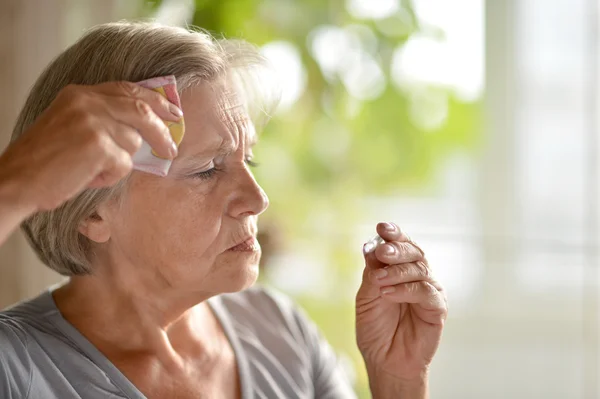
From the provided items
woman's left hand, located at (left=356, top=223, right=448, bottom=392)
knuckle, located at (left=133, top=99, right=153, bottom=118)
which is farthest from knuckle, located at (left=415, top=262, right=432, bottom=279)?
knuckle, located at (left=133, top=99, right=153, bottom=118)

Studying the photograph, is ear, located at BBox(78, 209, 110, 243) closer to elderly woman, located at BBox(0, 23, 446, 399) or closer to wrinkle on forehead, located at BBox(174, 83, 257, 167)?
elderly woman, located at BBox(0, 23, 446, 399)

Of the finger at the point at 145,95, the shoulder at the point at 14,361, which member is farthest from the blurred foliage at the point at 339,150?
the finger at the point at 145,95

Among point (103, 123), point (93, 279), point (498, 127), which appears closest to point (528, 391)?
point (498, 127)

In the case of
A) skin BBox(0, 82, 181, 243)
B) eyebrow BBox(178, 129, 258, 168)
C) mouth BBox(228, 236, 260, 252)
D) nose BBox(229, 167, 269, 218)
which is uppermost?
skin BBox(0, 82, 181, 243)

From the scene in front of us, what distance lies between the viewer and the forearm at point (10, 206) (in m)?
0.96

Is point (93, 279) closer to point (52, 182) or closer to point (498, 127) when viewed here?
point (52, 182)

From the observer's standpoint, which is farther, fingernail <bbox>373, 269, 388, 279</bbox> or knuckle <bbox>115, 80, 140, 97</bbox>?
fingernail <bbox>373, 269, 388, 279</bbox>

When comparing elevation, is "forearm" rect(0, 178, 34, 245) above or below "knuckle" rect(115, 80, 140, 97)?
below

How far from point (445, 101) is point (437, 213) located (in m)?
0.54

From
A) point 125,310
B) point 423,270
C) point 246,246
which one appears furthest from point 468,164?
point 125,310

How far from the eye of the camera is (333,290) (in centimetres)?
319

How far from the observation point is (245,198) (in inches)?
50.8

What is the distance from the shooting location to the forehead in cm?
125

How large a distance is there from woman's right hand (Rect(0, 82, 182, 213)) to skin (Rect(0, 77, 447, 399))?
25 cm
